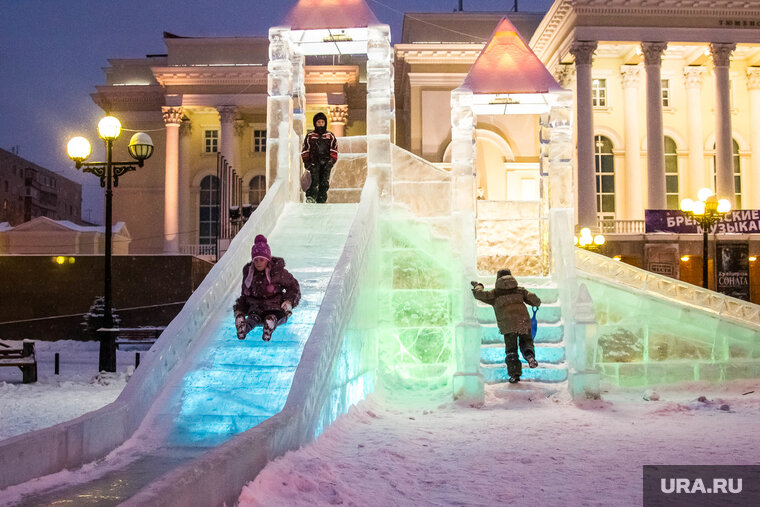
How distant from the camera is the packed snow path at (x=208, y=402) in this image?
527cm

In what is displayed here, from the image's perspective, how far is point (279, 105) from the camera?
43.5 feet

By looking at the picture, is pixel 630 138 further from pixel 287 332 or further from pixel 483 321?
pixel 287 332

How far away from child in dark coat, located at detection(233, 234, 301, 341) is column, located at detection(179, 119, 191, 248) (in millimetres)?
32046

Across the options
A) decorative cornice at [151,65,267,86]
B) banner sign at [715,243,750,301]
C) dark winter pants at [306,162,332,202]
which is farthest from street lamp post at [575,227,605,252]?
decorative cornice at [151,65,267,86]

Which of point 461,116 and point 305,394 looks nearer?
point 305,394

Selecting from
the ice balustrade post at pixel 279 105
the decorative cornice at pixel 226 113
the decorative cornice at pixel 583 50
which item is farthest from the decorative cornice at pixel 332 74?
the ice balustrade post at pixel 279 105

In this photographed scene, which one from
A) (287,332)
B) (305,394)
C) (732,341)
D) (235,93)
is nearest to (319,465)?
(305,394)

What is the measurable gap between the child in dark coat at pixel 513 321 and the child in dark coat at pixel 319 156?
4.28m

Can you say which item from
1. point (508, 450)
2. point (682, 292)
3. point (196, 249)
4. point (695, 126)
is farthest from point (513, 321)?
point (196, 249)

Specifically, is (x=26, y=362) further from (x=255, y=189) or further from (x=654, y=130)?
(x=255, y=189)

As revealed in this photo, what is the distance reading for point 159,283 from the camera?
23812 mm

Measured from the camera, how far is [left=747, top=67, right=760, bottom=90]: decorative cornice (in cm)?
3431

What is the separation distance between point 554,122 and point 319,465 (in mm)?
8514

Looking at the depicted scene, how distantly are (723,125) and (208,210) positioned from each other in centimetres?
2635
